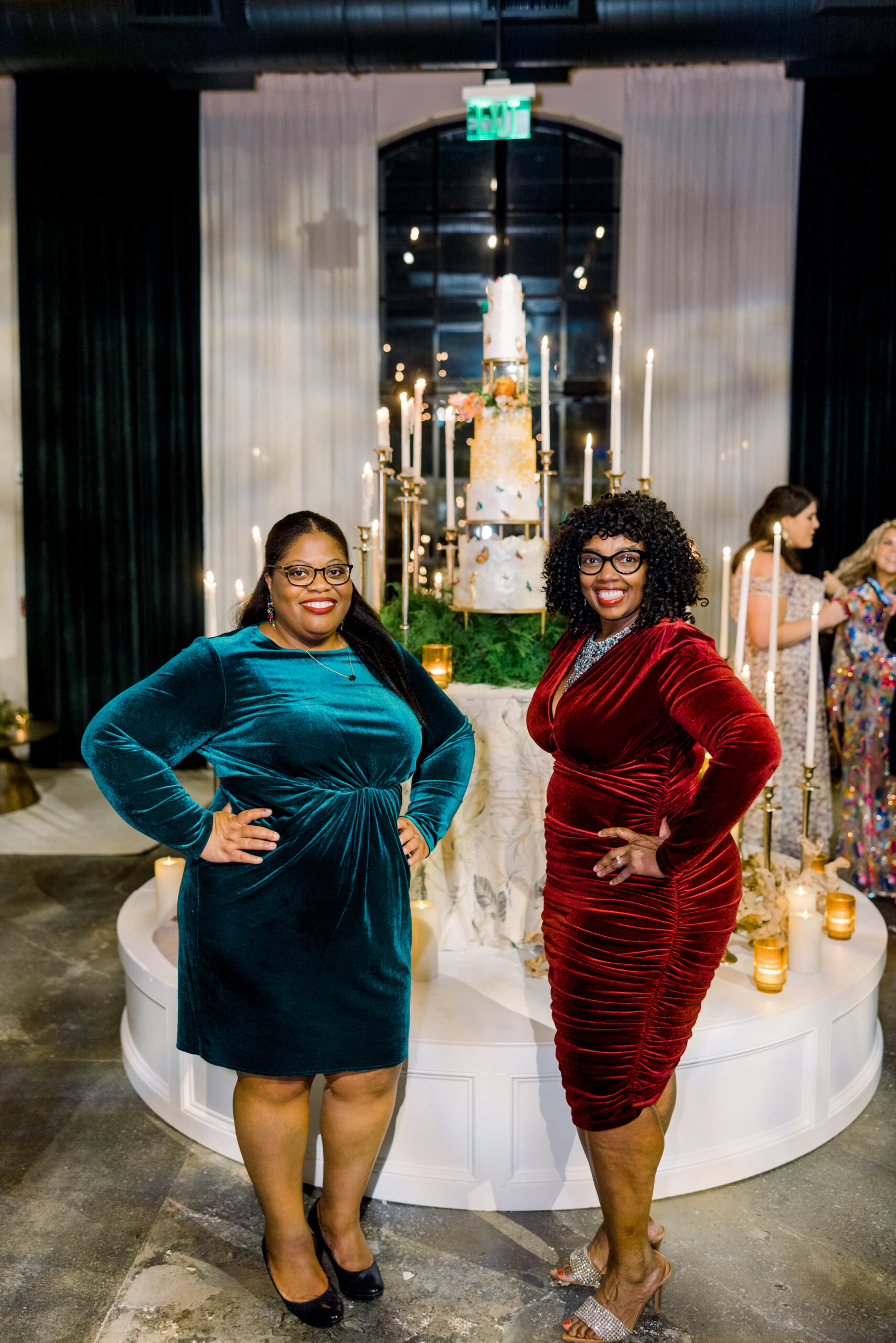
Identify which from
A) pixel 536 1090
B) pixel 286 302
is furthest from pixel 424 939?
pixel 286 302

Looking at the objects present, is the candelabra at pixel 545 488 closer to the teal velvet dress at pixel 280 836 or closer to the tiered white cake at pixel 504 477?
the tiered white cake at pixel 504 477

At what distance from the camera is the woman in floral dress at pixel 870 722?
4.15 m

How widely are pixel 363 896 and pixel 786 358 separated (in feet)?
18.6

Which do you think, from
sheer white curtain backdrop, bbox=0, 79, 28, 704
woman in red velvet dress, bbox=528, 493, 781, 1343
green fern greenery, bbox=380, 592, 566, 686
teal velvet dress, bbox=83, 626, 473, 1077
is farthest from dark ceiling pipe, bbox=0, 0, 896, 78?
teal velvet dress, bbox=83, 626, 473, 1077

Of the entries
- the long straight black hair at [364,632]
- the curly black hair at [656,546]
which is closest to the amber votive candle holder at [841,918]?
the curly black hair at [656,546]

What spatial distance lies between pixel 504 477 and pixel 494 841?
966 millimetres

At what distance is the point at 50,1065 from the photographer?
2.93 meters

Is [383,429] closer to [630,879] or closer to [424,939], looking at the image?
[424,939]

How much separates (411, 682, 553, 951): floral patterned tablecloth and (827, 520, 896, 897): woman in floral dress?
187cm

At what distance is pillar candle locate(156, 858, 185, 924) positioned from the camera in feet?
9.91

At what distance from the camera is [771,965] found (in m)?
2.51

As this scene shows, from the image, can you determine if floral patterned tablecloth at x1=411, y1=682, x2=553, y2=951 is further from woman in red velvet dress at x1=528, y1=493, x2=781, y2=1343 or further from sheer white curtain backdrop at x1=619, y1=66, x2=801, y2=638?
sheer white curtain backdrop at x1=619, y1=66, x2=801, y2=638

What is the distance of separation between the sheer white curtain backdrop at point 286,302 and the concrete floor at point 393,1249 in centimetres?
437

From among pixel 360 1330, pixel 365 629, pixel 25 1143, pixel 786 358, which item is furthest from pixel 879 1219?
pixel 786 358
